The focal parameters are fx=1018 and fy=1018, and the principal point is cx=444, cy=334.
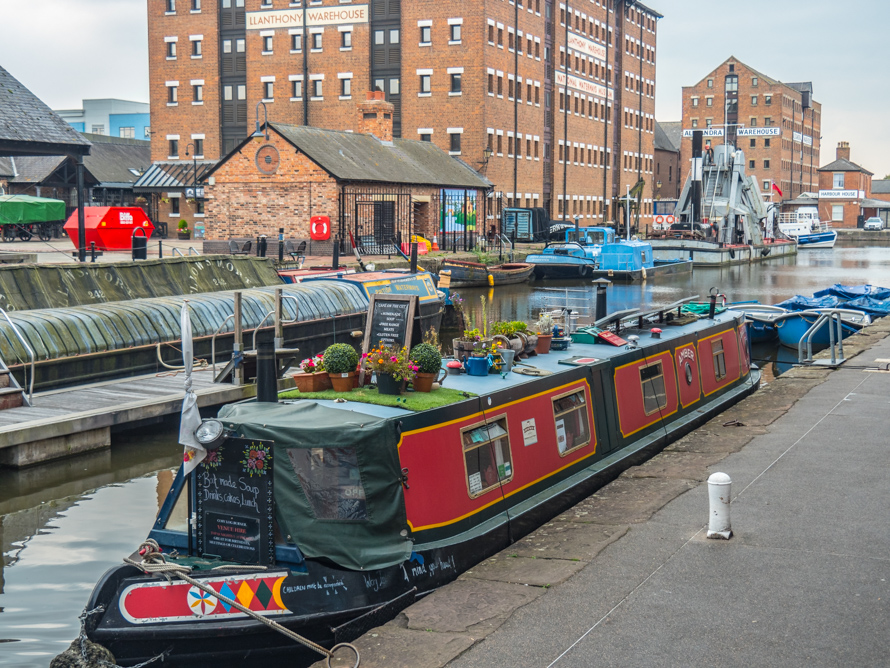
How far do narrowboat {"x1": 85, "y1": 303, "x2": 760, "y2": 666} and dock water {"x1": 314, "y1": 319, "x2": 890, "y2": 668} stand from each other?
361 millimetres

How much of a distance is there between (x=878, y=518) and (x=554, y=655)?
418cm

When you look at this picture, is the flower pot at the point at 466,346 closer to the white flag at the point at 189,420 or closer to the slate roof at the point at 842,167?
the white flag at the point at 189,420

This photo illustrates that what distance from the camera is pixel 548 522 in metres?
9.59

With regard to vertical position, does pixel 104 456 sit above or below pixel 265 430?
below

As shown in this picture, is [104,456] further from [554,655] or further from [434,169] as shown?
[434,169]

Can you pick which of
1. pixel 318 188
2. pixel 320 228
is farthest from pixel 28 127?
pixel 318 188

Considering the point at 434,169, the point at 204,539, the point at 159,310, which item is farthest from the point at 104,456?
the point at 434,169

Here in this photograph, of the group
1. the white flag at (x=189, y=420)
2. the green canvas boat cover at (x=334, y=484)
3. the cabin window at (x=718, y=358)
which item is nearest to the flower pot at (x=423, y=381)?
the green canvas boat cover at (x=334, y=484)

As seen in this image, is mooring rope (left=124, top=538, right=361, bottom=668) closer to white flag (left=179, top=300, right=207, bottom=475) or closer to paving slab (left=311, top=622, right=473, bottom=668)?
paving slab (left=311, top=622, right=473, bottom=668)

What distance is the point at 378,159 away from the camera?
156 ft

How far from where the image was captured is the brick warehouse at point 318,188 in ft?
141

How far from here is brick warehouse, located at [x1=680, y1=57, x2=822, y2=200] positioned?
11275 cm

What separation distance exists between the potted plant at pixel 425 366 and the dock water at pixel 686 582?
158cm

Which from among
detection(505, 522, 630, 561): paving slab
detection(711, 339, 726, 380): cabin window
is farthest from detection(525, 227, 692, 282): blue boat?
detection(505, 522, 630, 561): paving slab
